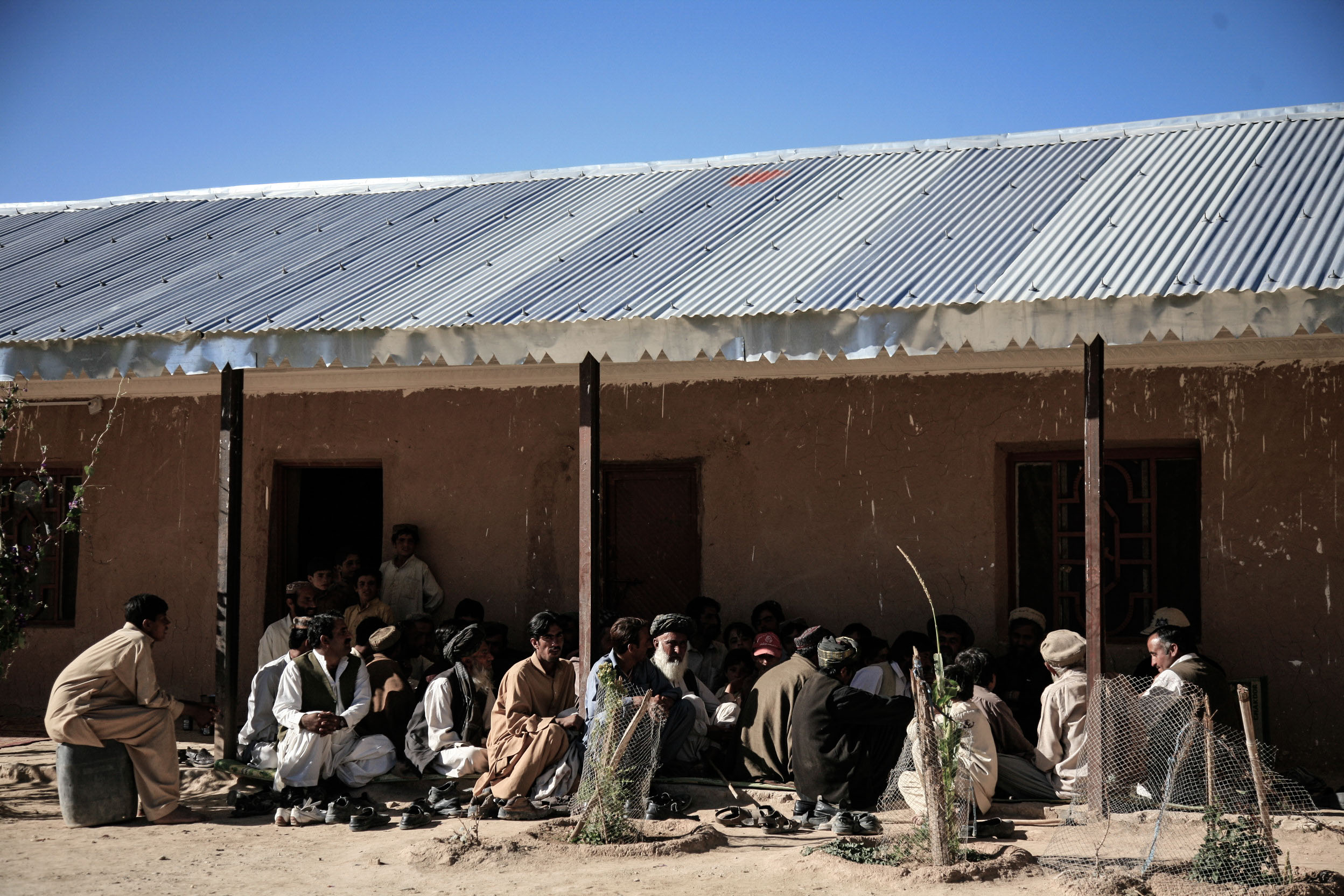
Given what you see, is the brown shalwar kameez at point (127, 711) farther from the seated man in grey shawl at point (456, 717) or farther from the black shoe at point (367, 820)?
the seated man in grey shawl at point (456, 717)

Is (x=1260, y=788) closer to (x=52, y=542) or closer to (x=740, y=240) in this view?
(x=740, y=240)

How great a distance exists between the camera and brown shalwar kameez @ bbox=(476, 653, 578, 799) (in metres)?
6.52

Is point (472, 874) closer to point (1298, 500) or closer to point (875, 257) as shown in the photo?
point (875, 257)

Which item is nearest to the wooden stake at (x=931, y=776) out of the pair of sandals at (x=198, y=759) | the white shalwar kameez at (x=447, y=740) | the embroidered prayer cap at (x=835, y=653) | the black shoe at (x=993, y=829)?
the black shoe at (x=993, y=829)

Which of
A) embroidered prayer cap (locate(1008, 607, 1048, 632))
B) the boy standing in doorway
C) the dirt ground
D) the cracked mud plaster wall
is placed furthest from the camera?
the boy standing in doorway

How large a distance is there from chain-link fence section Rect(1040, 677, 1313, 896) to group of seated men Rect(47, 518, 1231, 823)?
0.95ft

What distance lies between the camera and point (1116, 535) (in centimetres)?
831

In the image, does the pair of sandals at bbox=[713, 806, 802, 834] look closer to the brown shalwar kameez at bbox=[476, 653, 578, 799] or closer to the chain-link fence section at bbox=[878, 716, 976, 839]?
the chain-link fence section at bbox=[878, 716, 976, 839]

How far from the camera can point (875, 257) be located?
6.99 m

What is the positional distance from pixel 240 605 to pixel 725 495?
374cm

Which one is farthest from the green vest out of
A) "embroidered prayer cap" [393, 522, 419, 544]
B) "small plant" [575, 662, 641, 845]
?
"embroidered prayer cap" [393, 522, 419, 544]

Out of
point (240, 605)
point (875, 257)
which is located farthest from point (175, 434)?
point (875, 257)

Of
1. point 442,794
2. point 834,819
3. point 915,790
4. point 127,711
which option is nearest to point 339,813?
point 442,794

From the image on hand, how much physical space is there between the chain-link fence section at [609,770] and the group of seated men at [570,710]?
15 cm
